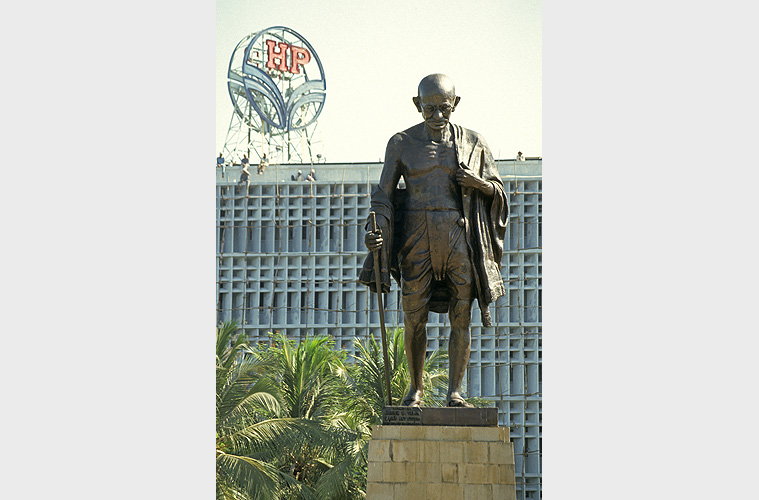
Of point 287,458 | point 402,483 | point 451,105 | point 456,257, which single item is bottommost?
point 287,458

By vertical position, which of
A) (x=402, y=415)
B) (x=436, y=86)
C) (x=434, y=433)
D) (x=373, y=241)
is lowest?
(x=434, y=433)

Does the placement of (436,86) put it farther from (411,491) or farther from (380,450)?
(411,491)

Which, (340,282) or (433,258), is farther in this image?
(340,282)

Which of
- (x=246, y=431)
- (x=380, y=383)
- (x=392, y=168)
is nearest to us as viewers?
(x=392, y=168)

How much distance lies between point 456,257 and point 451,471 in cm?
197

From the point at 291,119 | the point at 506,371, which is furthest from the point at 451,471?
the point at 291,119

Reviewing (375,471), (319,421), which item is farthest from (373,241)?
(319,421)

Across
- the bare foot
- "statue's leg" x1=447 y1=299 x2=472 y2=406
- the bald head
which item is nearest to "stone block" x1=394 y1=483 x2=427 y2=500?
the bare foot

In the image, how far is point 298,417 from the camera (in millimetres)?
24984

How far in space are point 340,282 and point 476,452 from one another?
2950 cm

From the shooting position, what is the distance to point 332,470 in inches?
912

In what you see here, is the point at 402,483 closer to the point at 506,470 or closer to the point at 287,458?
the point at 506,470

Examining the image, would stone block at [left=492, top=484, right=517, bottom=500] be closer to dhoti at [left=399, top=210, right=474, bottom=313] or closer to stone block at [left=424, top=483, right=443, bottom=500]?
stone block at [left=424, top=483, right=443, bottom=500]

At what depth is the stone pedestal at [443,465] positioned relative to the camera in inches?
366
